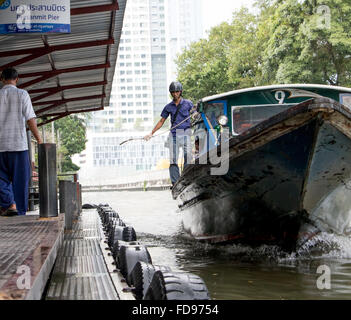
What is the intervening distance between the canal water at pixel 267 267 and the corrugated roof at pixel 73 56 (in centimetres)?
464

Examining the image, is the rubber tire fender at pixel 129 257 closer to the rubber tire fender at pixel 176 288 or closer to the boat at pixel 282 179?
the rubber tire fender at pixel 176 288

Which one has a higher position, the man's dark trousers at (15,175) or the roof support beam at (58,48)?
the roof support beam at (58,48)

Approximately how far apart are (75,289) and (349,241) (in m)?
4.05

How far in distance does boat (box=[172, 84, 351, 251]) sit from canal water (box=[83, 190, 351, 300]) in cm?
16

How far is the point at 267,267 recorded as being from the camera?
5738mm

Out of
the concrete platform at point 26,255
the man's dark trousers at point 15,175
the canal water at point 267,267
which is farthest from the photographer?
the man's dark trousers at point 15,175

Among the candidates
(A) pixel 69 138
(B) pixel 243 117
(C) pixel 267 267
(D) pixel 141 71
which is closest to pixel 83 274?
(C) pixel 267 267

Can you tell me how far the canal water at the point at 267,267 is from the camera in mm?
Result: 4637

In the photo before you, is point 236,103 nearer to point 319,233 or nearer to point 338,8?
point 319,233

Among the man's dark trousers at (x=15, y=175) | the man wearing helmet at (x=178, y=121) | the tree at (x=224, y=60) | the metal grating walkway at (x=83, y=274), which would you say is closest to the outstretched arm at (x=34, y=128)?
the man's dark trousers at (x=15, y=175)

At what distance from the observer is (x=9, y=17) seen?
8312 mm

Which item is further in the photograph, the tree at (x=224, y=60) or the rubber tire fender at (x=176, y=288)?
the tree at (x=224, y=60)

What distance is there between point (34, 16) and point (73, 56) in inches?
144

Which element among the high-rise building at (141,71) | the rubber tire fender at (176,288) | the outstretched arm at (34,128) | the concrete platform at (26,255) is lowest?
the rubber tire fender at (176,288)
